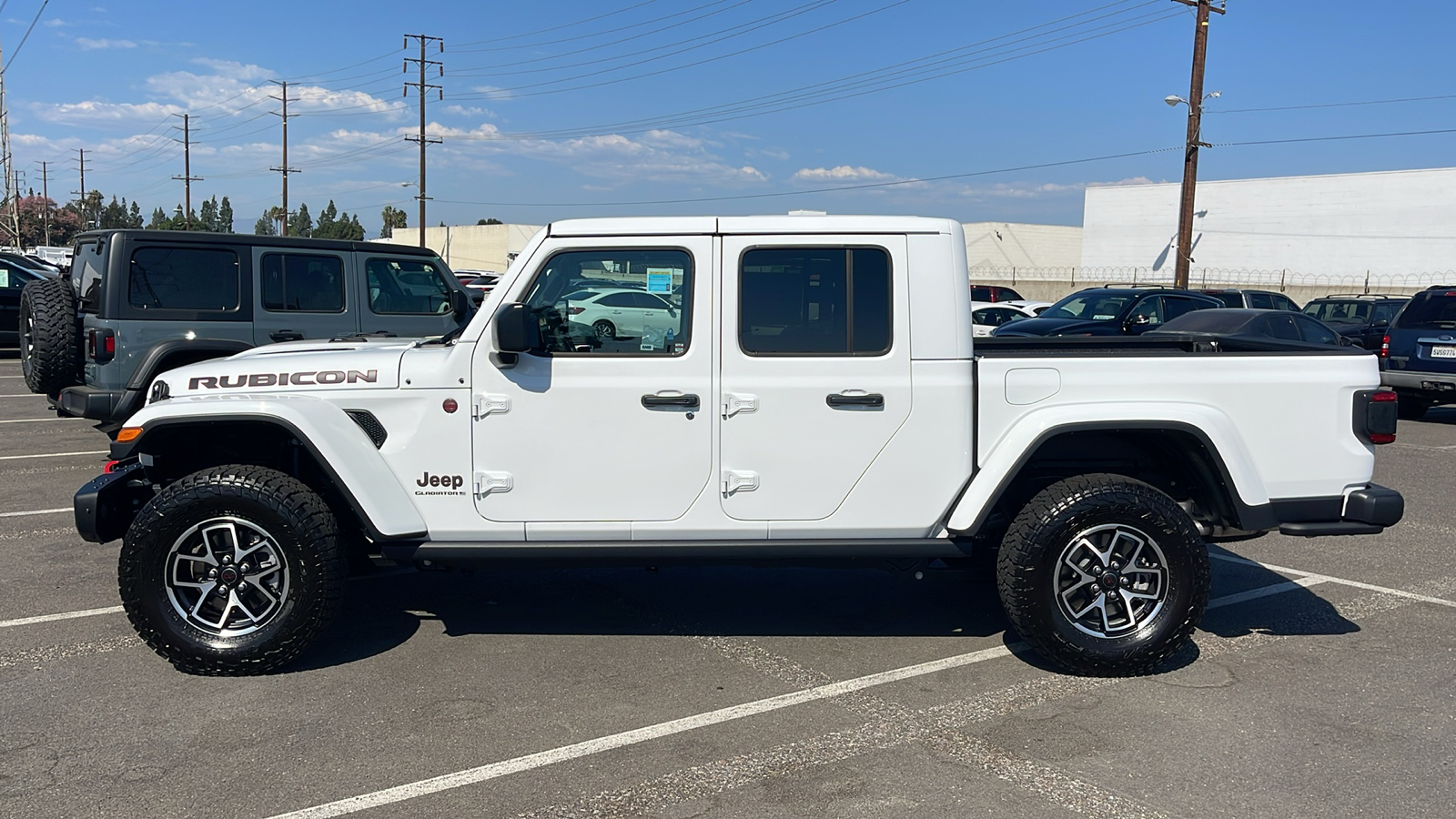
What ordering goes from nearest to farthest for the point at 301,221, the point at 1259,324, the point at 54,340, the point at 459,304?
the point at 54,340 → the point at 459,304 → the point at 1259,324 → the point at 301,221

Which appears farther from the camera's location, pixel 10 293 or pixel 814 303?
pixel 10 293

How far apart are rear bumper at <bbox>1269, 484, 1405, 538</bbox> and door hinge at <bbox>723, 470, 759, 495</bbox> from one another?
2332 mm

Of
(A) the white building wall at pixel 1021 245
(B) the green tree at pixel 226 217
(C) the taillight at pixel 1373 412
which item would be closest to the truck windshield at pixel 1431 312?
(C) the taillight at pixel 1373 412

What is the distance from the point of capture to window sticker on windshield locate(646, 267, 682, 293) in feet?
16.1

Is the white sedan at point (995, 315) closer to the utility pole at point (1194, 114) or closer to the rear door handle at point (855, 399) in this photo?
the utility pole at point (1194, 114)

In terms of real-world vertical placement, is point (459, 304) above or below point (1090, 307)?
below

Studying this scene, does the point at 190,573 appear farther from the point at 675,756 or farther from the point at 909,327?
the point at 909,327

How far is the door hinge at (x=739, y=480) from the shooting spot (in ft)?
15.9

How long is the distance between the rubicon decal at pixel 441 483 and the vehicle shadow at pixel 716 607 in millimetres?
893

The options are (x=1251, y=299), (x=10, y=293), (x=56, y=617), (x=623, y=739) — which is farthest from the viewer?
(x=1251, y=299)

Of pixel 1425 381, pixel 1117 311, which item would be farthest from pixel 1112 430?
pixel 1117 311

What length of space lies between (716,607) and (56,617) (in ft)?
11.1

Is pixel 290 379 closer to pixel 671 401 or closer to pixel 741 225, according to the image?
pixel 671 401

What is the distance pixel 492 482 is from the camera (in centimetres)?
486
